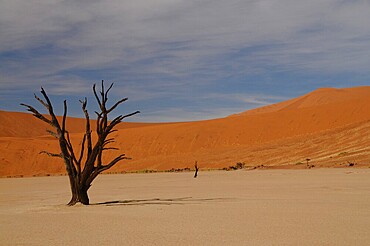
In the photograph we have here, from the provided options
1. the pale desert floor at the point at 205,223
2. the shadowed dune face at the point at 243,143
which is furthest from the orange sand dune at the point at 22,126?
the pale desert floor at the point at 205,223

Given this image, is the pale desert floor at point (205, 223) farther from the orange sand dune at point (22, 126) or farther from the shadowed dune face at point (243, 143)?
the orange sand dune at point (22, 126)

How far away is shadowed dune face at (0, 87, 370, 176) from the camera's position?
133 feet

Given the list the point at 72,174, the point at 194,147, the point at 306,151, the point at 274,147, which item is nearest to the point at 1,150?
the point at 194,147

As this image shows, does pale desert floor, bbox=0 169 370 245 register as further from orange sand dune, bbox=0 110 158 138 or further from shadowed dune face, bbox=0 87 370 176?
orange sand dune, bbox=0 110 158 138

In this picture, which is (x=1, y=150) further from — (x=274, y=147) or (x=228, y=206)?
(x=228, y=206)

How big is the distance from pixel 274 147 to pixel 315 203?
3573 cm

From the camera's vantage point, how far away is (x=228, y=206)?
1169 centimetres

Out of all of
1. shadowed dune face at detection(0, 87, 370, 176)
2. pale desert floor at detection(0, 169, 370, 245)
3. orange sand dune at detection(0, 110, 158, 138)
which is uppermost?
orange sand dune at detection(0, 110, 158, 138)

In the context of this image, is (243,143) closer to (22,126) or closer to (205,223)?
(205,223)

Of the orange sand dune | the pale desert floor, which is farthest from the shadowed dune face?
the orange sand dune

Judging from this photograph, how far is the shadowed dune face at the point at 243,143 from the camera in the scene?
4062cm

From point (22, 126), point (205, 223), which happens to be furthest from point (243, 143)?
point (22, 126)

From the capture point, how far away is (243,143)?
5753cm

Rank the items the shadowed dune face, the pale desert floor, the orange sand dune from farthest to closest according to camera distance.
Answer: the orange sand dune < the shadowed dune face < the pale desert floor
